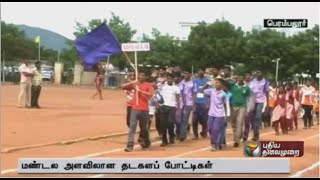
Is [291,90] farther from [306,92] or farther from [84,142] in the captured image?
[84,142]

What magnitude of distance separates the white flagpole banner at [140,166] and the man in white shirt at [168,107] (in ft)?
14.0

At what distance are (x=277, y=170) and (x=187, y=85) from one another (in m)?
5.38

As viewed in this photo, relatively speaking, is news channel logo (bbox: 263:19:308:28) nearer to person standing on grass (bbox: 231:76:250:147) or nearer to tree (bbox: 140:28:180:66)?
person standing on grass (bbox: 231:76:250:147)

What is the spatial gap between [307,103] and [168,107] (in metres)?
8.61

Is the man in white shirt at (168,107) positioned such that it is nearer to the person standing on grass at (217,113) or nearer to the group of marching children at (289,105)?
the person standing on grass at (217,113)

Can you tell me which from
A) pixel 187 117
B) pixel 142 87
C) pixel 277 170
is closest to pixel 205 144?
pixel 187 117

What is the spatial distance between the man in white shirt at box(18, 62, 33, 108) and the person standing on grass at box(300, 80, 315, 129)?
848cm

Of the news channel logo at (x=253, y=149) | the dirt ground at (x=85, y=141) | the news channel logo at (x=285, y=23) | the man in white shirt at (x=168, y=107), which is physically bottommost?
the dirt ground at (x=85, y=141)

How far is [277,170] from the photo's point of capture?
8.37 m

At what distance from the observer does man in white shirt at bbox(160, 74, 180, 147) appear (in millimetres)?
12492

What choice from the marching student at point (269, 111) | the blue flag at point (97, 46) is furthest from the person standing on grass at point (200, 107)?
the marching student at point (269, 111)

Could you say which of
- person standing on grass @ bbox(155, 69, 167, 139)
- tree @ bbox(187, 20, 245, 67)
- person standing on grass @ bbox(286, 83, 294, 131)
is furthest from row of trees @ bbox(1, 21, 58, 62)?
person standing on grass @ bbox(155, 69, 167, 139)

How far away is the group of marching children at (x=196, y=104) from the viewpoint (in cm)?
1131

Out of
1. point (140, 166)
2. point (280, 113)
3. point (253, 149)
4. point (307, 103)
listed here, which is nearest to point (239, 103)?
point (253, 149)
